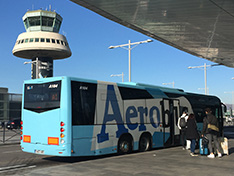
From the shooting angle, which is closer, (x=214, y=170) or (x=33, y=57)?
(x=214, y=170)

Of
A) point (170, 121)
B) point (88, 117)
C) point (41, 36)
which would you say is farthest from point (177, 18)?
point (41, 36)

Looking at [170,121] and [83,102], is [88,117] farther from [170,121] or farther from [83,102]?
[170,121]

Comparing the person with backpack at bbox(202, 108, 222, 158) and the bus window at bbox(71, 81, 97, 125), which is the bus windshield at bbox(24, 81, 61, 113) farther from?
the person with backpack at bbox(202, 108, 222, 158)

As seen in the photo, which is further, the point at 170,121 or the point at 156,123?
the point at 170,121

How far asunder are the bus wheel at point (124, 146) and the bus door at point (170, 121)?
2645 mm

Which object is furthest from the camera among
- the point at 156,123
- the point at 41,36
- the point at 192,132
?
the point at 41,36

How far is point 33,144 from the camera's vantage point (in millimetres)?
10875

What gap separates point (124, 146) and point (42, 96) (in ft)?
13.1

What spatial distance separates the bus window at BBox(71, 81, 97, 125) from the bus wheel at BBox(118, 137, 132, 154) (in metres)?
2.00

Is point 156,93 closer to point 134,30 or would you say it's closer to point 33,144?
point 134,30

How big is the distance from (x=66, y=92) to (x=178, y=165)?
4.44 metres

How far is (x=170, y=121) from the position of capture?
1522 cm

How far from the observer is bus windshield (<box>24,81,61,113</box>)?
10.5 metres

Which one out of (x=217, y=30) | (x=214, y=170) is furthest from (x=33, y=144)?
(x=217, y=30)
